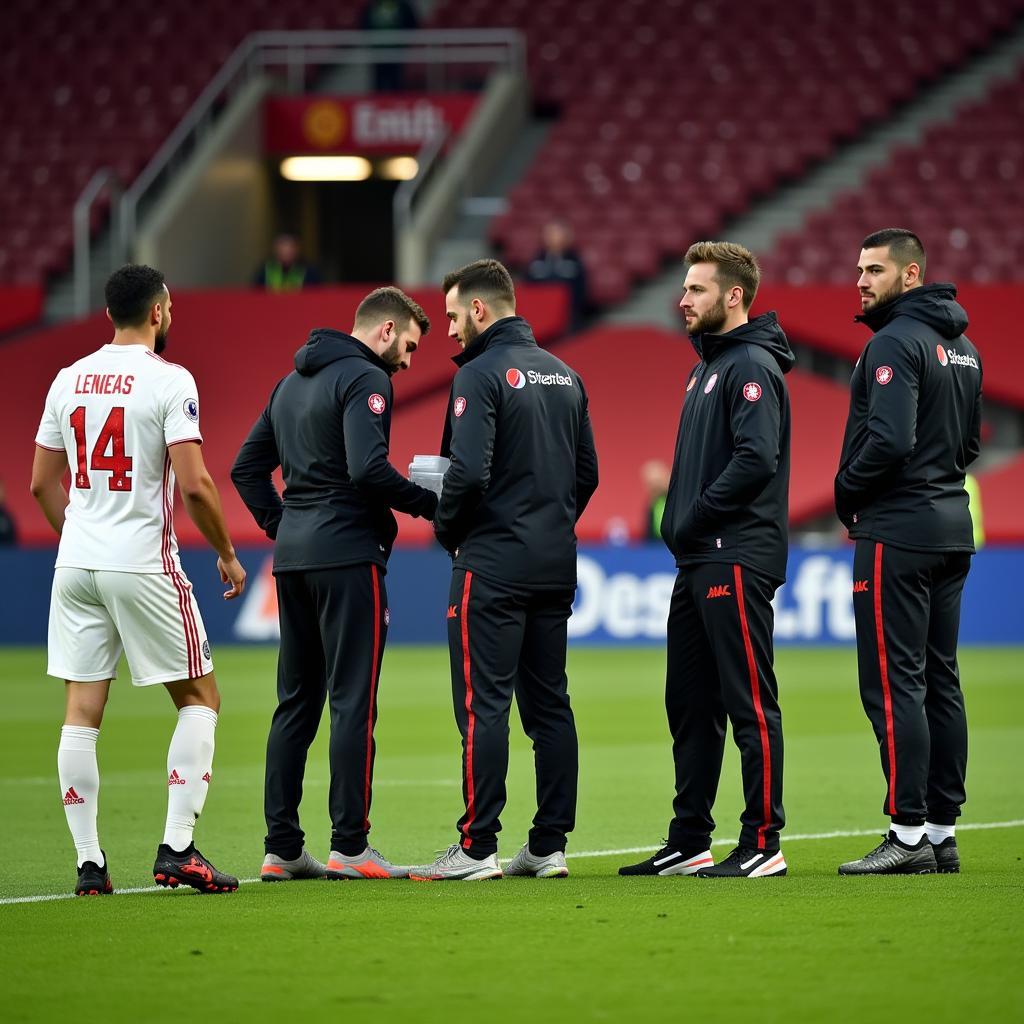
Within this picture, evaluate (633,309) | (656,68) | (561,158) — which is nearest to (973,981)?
(633,309)

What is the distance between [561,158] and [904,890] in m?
21.4

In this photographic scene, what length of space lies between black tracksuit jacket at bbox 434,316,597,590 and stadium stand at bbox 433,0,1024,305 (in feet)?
58.2

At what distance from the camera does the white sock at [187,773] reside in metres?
6.70

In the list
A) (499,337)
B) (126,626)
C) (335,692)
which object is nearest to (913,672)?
(499,337)

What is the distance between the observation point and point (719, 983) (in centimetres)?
512

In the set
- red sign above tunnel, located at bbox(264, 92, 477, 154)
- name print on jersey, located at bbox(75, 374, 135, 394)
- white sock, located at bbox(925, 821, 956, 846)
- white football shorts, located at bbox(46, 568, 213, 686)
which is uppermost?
red sign above tunnel, located at bbox(264, 92, 477, 154)

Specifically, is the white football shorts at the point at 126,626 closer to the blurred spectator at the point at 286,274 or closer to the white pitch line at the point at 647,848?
the white pitch line at the point at 647,848

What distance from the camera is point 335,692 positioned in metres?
7.15

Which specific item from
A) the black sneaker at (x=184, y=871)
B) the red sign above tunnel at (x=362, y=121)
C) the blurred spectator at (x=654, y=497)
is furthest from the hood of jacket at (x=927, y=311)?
the red sign above tunnel at (x=362, y=121)

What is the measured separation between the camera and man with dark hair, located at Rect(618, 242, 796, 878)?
696 centimetres

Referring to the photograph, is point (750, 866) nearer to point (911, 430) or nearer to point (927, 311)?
point (911, 430)

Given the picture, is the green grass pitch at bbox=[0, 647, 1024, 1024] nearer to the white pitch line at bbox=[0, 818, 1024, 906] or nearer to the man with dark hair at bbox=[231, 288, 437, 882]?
the white pitch line at bbox=[0, 818, 1024, 906]

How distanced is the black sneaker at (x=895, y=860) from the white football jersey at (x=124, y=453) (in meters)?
2.79

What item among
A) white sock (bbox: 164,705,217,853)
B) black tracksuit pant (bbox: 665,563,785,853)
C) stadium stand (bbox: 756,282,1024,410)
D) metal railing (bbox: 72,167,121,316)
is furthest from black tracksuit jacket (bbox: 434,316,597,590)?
metal railing (bbox: 72,167,121,316)
